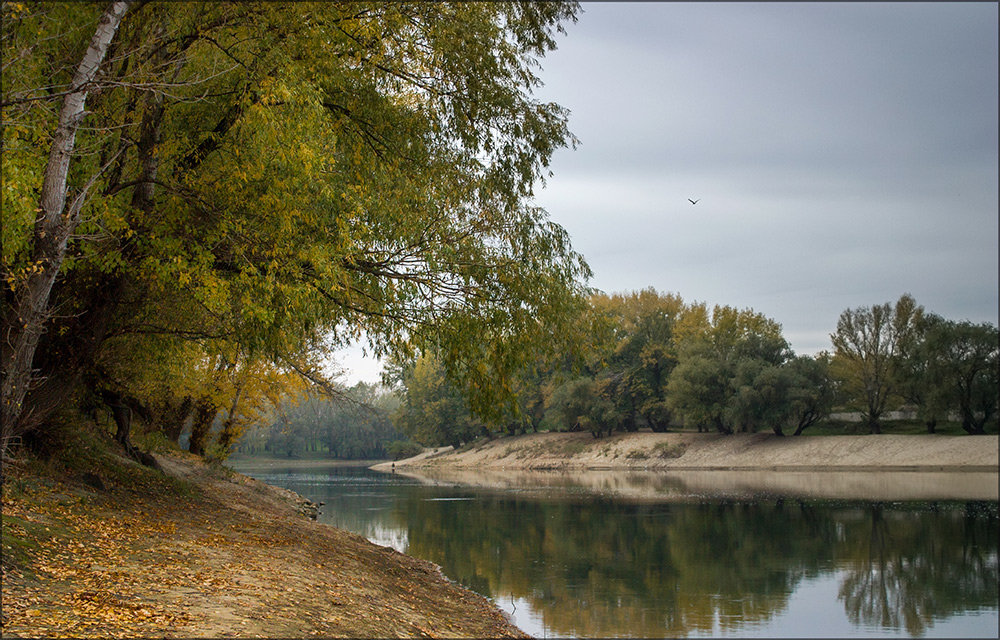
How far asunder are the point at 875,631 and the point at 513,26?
11.8 meters

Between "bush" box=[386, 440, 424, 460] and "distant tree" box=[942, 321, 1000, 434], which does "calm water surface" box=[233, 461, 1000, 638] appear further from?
"bush" box=[386, 440, 424, 460]

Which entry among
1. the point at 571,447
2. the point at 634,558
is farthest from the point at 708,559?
the point at 571,447

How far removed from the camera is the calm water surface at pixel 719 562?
14.1m

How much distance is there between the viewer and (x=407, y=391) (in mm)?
93562

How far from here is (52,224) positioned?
30.2ft

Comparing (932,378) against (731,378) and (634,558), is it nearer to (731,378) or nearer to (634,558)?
(634,558)

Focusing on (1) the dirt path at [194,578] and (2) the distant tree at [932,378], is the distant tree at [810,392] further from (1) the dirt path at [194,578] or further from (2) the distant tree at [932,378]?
(1) the dirt path at [194,578]

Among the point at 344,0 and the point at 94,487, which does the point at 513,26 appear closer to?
the point at 344,0

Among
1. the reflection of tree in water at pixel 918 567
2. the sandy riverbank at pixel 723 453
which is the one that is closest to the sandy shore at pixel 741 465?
the sandy riverbank at pixel 723 453

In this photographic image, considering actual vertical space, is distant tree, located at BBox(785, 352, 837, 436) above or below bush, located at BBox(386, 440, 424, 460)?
above

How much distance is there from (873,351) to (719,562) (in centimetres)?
4161

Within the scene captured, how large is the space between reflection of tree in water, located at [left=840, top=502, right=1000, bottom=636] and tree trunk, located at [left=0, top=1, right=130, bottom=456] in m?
13.9

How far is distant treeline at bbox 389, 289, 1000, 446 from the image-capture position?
29625mm

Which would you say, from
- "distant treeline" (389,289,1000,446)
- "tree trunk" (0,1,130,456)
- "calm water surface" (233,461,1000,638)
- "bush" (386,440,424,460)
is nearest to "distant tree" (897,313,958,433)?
"distant treeline" (389,289,1000,446)
